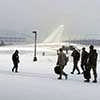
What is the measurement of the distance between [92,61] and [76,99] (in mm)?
3017

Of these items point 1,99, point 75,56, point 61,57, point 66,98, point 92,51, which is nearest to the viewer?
point 1,99

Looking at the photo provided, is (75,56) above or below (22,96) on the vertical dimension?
above

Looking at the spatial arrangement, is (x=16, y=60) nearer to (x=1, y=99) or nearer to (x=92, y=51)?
(x=92, y=51)

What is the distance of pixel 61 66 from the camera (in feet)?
A: 26.1

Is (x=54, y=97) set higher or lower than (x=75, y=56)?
lower

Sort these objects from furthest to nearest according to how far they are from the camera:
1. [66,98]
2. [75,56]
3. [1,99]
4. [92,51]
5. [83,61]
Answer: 1. [75,56]
2. [83,61]
3. [92,51]
4. [66,98]
5. [1,99]

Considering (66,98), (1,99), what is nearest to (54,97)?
(66,98)

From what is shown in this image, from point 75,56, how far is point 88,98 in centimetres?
539

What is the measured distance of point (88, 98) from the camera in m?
4.86

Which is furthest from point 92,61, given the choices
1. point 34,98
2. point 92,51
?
point 34,98

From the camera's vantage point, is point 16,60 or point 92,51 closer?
point 92,51

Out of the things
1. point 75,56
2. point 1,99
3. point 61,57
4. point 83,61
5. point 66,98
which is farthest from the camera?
point 75,56

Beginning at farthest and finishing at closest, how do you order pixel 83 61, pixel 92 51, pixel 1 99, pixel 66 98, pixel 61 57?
pixel 83 61, pixel 61 57, pixel 92 51, pixel 66 98, pixel 1 99

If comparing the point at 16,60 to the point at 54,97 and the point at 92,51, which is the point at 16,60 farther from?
the point at 54,97
